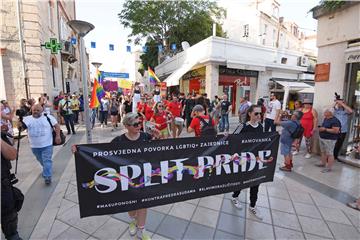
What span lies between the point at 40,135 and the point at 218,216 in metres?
3.46

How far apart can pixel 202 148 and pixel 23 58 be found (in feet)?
35.2

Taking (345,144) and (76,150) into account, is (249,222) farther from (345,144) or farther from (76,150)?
(345,144)

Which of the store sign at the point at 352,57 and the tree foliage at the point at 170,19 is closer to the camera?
the store sign at the point at 352,57

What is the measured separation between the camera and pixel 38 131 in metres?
4.01

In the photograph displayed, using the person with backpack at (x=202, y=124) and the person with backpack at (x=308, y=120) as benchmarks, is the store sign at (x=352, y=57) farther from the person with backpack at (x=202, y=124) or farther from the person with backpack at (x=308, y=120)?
the person with backpack at (x=202, y=124)

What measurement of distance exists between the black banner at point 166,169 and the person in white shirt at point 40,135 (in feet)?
7.59

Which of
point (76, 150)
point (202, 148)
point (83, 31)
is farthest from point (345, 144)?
point (83, 31)

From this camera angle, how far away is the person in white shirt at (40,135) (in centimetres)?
400

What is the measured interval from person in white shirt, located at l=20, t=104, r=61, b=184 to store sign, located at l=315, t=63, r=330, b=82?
703 centimetres

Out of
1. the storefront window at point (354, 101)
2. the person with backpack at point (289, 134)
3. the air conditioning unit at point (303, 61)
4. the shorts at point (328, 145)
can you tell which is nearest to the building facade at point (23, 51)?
the person with backpack at point (289, 134)

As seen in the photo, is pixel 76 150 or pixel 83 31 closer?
pixel 76 150

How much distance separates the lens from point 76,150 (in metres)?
2.28

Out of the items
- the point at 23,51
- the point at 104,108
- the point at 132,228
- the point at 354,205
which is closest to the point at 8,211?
the point at 132,228

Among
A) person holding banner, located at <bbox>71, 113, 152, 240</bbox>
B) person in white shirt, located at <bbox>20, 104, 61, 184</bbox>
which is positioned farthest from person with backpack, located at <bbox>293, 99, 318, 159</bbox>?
person in white shirt, located at <bbox>20, 104, 61, 184</bbox>
